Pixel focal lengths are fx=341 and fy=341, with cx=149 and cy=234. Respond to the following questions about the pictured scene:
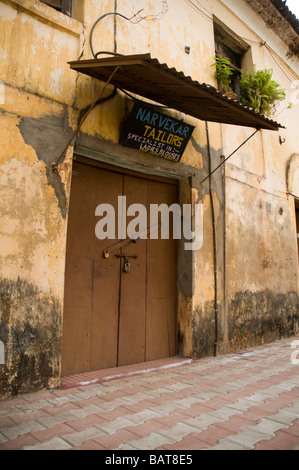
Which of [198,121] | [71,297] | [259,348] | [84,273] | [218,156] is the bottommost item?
[259,348]

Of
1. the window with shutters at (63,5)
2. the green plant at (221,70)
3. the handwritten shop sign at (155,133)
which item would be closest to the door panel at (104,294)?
the handwritten shop sign at (155,133)

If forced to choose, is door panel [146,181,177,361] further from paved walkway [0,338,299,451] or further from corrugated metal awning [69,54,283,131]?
corrugated metal awning [69,54,283,131]

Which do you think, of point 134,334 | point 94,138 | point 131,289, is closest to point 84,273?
point 131,289

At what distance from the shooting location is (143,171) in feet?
15.5

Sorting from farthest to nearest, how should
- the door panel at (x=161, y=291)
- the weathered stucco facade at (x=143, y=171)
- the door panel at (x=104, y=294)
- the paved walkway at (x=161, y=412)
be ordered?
the door panel at (x=161, y=291) → the door panel at (x=104, y=294) → the weathered stucco facade at (x=143, y=171) → the paved walkway at (x=161, y=412)

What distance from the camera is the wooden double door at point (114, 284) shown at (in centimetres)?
395

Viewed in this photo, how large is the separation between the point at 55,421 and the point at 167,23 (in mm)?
5221

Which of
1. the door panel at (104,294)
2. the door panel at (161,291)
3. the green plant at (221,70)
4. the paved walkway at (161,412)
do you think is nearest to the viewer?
the paved walkway at (161,412)

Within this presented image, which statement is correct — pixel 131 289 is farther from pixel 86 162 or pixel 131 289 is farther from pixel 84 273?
pixel 86 162

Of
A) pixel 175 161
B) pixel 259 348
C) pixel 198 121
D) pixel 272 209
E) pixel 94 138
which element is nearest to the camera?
pixel 94 138

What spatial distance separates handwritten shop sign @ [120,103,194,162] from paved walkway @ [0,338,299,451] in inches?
110

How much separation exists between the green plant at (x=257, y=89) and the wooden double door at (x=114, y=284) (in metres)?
2.71

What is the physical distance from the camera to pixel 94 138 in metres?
3.90

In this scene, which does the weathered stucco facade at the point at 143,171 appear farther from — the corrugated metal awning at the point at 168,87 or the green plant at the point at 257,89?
the green plant at the point at 257,89
